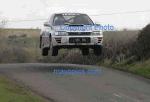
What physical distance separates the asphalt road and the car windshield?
2046 mm

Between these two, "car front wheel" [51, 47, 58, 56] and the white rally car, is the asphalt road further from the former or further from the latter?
the white rally car

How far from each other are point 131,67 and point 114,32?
1005 cm

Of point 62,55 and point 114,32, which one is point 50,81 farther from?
point 62,55

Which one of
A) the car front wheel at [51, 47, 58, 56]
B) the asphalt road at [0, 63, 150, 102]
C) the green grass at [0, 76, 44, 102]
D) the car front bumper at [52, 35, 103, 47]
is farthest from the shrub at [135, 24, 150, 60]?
the green grass at [0, 76, 44, 102]

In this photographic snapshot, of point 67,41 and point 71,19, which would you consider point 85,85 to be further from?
point 71,19

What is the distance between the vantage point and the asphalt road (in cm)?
1656

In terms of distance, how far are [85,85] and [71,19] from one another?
5830 millimetres

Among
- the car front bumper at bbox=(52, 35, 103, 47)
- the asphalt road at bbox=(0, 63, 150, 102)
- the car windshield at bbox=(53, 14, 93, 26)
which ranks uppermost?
the car windshield at bbox=(53, 14, 93, 26)

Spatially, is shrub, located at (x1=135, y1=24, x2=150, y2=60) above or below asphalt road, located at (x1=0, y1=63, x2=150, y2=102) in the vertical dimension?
Answer: above

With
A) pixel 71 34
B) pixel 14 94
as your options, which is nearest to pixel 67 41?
pixel 71 34

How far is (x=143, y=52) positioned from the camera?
87.9ft

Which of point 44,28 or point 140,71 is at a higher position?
point 44,28

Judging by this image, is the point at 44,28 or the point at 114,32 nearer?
the point at 44,28

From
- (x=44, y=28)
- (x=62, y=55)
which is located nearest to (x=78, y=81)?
(x=44, y=28)
